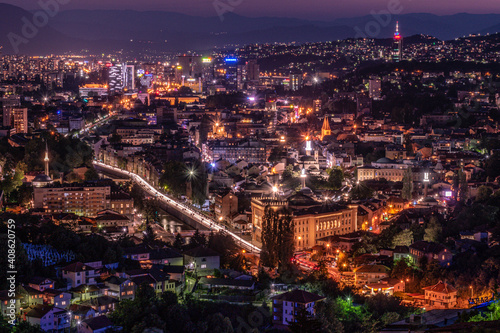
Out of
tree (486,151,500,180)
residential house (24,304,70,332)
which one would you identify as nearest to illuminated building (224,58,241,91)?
tree (486,151,500,180)

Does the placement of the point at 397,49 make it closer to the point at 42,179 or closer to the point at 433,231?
the point at 42,179

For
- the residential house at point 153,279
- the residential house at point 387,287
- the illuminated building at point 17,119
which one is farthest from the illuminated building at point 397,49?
the residential house at point 153,279

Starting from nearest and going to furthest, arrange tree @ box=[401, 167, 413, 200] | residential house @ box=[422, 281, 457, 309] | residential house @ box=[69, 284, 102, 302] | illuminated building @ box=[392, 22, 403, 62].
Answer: residential house @ box=[69, 284, 102, 302] → residential house @ box=[422, 281, 457, 309] → tree @ box=[401, 167, 413, 200] → illuminated building @ box=[392, 22, 403, 62]

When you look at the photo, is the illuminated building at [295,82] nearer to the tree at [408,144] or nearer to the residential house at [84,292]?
the tree at [408,144]

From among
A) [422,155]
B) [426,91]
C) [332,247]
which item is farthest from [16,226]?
[426,91]

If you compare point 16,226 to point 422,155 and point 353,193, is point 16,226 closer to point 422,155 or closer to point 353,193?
point 353,193

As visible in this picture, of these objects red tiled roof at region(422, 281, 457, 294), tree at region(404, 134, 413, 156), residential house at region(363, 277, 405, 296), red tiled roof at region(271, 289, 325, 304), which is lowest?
residential house at region(363, 277, 405, 296)

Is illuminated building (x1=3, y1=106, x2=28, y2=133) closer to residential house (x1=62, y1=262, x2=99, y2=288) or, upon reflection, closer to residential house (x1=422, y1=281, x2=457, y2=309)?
residential house (x1=62, y1=262, x2=99, y2=288)
